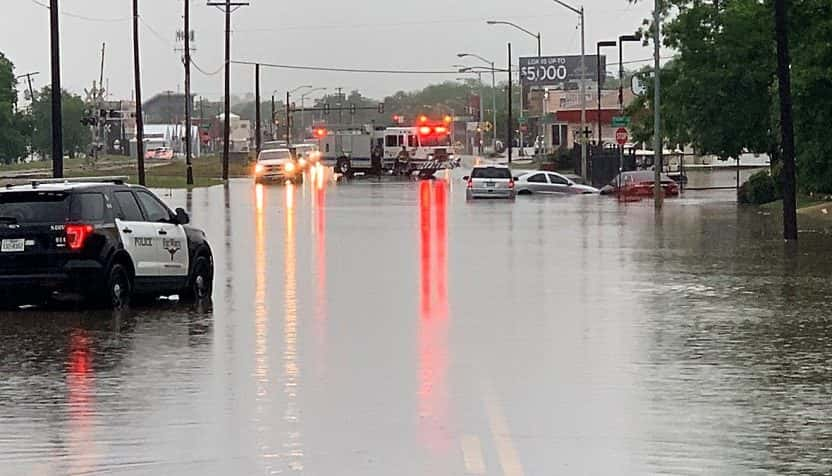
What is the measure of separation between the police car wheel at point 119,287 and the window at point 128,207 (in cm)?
69

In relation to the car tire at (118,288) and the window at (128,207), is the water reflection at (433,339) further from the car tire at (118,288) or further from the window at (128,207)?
the window at (128,207)

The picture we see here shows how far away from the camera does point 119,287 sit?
18.5 meters

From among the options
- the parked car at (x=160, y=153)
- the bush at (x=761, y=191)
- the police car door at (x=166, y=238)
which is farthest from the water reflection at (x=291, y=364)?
the parked car at (x=160, y=153)

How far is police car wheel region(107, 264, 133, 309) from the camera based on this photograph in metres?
18.2

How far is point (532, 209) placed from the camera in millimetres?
50375

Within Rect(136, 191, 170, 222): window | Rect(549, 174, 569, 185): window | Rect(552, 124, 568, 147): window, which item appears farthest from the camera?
Rect(552, 124, 568, 147): window

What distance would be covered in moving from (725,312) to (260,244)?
15.0m

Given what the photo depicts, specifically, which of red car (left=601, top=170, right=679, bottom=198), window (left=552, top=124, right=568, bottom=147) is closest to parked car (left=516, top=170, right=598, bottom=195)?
red car (left=601, top=170, right=679, bottom=198)

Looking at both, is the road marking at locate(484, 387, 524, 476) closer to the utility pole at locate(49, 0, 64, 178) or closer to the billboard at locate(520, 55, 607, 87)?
the utility pole at locate(49, 0, 64, 178)

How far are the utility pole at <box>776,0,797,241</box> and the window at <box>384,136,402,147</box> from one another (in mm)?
60125

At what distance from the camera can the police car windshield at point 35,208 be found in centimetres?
1800

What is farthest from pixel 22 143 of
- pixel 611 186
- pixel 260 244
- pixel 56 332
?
pixel 56 332

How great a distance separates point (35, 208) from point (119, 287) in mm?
1383

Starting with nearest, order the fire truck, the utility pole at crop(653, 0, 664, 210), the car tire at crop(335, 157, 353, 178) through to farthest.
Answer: the utility pole at crop(653, 0, 664, 210) < the fire truck < the car tire at crop(335, 157, 353, 178)
